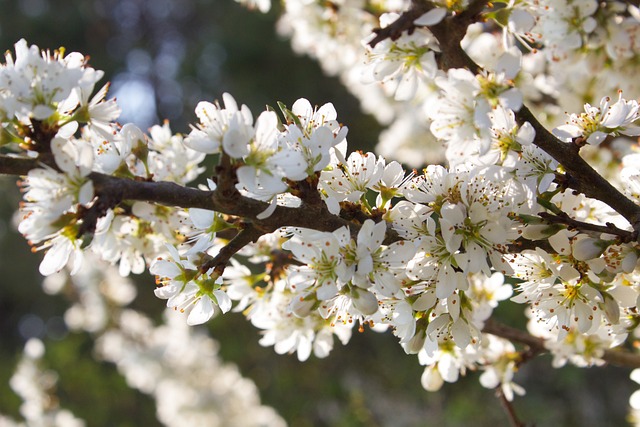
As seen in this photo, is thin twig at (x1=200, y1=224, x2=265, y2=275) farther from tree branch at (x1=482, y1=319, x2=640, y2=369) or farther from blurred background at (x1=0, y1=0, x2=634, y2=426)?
blurred background at (x1=0, y1=0, x2=634, y2=426)

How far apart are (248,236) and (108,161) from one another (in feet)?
0.85

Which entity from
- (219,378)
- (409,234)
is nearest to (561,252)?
(409,234)

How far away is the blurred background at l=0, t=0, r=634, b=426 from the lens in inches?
186

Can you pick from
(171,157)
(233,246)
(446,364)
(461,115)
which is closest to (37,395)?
(171,157)


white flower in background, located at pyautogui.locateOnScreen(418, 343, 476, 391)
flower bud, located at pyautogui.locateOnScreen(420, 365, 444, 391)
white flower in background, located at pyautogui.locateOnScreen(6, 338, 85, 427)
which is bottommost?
white flower in background, located at pyautogui.locateOnScreen(6, 338, 85, 427)

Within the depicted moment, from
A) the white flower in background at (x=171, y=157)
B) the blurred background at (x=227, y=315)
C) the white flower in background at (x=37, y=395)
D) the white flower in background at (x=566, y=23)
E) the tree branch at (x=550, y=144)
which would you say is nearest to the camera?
the tree branch at (x=550, y=144)

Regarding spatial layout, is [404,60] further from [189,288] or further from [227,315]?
[227,315]

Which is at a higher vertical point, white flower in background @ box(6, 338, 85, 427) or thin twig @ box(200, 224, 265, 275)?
thin twig @ box(200, 224, 265, 275)

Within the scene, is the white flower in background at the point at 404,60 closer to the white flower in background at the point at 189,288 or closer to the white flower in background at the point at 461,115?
the white flower in background at the point at 461,115

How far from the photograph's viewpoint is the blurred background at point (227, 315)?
4.72 metres

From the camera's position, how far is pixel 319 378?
17.9 ft

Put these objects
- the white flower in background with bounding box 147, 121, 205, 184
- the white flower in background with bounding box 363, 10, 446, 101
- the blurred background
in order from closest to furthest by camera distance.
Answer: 1. the white flower in background with bounding box 363, 10, 446, 101
2. the white flower in background with bounding box 147, 121, 205, 184
3. the blurred background

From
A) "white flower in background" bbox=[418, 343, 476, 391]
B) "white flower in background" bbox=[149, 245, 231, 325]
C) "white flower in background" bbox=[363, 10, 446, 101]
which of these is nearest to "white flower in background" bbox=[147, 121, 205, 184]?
"white flower in background" bbox=[149, 245, 231, 325]

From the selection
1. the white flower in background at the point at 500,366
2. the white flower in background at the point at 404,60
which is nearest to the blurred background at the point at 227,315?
the white flower in background at the point at 500,366
